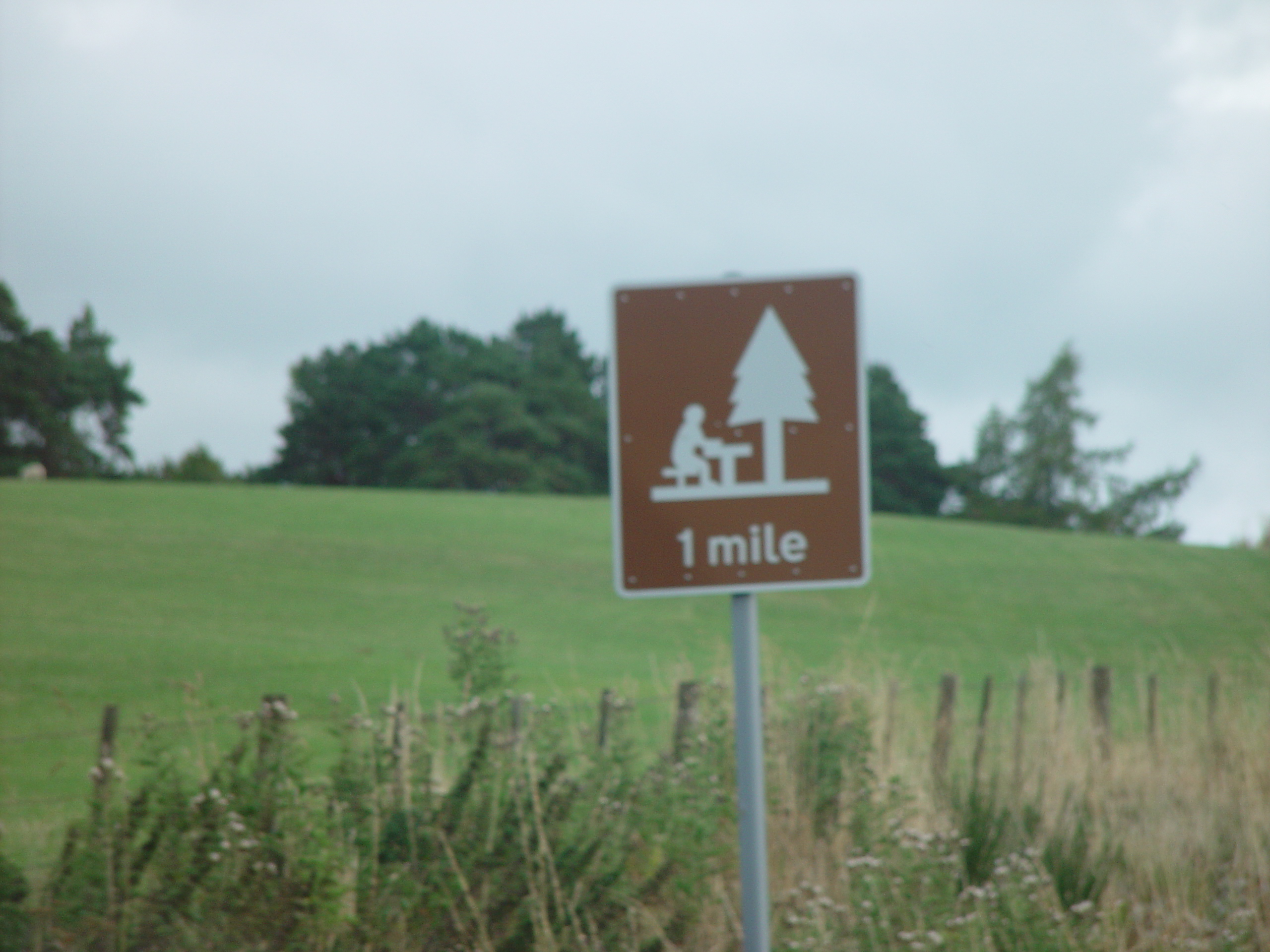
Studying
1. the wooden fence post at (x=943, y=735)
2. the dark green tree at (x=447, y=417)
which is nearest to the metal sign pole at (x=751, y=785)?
the wooden fence post at (x=943, y=735)

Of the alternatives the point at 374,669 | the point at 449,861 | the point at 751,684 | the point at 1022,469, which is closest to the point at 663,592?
the point at 751,684

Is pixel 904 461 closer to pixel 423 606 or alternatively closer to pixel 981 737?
pixel 423 606

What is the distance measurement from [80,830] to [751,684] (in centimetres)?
322

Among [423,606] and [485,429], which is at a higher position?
[485,429]

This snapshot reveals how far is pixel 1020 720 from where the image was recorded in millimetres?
9188

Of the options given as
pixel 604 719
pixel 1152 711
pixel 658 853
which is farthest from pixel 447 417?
pixel 658 853

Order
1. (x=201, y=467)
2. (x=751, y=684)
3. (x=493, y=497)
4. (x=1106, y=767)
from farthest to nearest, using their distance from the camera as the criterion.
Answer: (x=201, y=467), (x=493, y=497), (x=1106, y=767), (x=751, y=684)

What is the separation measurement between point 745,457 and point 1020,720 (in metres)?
6.27

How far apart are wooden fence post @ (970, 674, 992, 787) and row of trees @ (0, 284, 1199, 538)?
158ft

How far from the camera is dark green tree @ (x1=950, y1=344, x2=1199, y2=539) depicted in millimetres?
68125

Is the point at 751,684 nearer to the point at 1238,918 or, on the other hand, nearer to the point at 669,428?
the point at 669,428

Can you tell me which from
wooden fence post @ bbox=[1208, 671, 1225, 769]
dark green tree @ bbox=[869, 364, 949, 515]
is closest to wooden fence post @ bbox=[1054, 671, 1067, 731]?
wooden fence post @ bbox=[1208, 671, 1225, 769]

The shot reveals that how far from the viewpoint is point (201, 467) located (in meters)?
62.8

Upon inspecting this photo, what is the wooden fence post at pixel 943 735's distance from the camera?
762 centimetres
